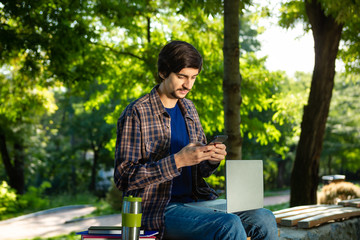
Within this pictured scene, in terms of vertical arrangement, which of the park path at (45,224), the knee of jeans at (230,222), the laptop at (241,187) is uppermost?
the laptop at (241,187)

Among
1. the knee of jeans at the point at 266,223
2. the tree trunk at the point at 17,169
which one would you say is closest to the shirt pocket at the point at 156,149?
the knee of jeans at the point at 266,223

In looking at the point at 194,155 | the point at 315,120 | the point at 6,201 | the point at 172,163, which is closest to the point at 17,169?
the point at 6,201

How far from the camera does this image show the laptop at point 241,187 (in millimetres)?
2264

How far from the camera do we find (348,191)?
784cm

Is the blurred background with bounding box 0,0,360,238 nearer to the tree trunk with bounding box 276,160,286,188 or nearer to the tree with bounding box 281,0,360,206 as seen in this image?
the tree with bounding box 281,0,360,206

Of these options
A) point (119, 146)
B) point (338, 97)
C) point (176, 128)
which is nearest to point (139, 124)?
point (119, 146)

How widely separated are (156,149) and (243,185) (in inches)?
21.8

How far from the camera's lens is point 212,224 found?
214 cm

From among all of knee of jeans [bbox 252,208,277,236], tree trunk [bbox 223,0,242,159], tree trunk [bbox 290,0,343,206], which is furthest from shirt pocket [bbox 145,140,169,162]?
tree trunk [bbox 290,0,343,206]

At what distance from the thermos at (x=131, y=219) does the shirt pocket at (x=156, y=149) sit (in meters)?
0.45

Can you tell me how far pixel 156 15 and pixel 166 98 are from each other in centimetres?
733

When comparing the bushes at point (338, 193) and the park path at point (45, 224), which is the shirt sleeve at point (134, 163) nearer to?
the bushes at point (338, 193)

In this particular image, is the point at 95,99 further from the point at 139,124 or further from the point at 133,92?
the point at 139,124

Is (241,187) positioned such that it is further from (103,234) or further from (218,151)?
(103,234)
